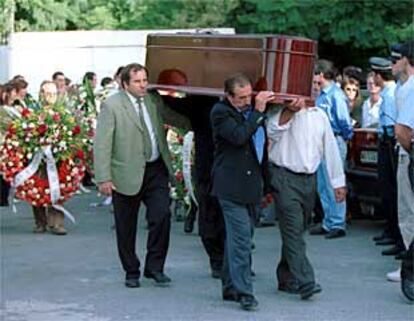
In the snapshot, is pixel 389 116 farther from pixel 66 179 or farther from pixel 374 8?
pixel 374 8

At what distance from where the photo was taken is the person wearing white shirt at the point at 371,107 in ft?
44.3

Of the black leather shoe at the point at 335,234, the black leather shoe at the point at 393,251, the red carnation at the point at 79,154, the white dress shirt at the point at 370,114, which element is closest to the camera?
the black leather shoe at the point at 393,251

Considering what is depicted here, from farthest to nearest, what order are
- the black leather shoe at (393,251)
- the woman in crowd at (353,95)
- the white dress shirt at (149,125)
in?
the woman in crowd at (353,95) < the black leather shoe at (393,251) < the white dress shirt at (149,125)

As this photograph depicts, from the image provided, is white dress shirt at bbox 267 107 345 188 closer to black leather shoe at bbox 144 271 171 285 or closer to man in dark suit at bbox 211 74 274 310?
man in dark suit at bbox 211 74 274 310

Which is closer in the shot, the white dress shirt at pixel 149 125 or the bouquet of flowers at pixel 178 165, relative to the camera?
the white dress shirt at pixel 149 125

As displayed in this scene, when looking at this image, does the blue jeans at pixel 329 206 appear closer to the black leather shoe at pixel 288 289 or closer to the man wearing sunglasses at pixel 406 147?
the man wearing sunglasses at pixel 406 147

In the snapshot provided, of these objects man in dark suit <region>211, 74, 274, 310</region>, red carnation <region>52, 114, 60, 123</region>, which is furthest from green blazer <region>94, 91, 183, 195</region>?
red carnation <region>52, 114, 60, 123</region>

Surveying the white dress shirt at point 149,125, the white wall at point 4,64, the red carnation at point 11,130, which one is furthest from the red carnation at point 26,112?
the white wall at point 4,64

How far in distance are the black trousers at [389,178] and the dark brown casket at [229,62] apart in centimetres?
281

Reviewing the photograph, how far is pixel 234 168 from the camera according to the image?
8.93 meters

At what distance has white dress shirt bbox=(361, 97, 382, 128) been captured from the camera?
45.0 feet

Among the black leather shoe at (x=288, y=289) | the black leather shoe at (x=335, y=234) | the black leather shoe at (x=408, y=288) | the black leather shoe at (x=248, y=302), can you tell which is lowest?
the black leather shoe at (x=335, y=234)

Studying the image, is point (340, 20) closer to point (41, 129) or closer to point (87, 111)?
point (87, 111)

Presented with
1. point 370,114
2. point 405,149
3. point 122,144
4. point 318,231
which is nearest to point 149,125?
point 122,144
